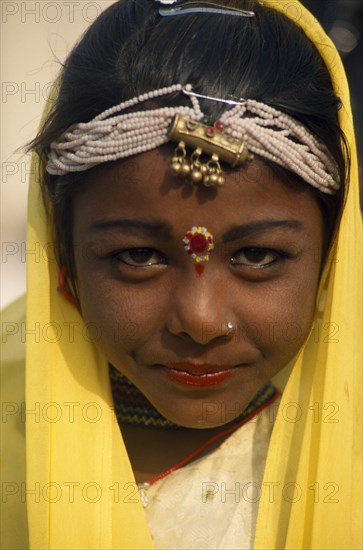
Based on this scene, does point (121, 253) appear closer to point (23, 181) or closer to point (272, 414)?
point (272, 414)

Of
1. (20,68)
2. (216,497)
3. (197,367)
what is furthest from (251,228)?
(20,68)

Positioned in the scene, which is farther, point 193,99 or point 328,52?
point 328,52

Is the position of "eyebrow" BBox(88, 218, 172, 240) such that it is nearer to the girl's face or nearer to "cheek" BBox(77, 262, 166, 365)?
the girl's face

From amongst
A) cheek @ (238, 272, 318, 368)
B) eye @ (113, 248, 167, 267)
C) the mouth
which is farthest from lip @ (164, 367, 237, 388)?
eye @ (113, 248, 167, 267)

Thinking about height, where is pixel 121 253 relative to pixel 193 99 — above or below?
below

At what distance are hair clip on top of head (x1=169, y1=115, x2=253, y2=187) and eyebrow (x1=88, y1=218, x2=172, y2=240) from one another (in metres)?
0.10

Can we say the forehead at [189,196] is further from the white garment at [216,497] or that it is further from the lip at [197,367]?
the white garment at [216,497]

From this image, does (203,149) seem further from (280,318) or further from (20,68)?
(20,68)

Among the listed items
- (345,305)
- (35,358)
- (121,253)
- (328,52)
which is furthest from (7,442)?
(328,52)

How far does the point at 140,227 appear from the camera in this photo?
4.69ft

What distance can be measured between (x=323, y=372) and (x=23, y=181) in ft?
9.99

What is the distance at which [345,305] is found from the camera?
156 centimetres

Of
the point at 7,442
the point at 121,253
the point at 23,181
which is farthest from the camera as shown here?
the point at 23,181

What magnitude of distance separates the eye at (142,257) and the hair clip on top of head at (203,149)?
178 millimetres
